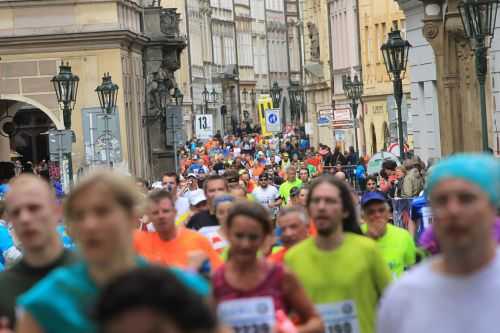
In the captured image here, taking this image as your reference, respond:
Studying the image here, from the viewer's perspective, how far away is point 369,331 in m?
10.4

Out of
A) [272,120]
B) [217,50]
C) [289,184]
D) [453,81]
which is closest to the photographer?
[289,184]

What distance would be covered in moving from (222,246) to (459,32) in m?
18.8

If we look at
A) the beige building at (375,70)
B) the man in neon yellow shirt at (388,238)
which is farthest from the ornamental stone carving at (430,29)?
the beige building at (375,70)

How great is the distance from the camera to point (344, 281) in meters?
10.2

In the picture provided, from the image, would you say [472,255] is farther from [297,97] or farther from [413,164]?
[297,97]

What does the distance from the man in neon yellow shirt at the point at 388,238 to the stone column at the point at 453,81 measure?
18.7 meters

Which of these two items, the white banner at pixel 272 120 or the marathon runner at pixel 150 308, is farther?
the white banner at pixel 272 120

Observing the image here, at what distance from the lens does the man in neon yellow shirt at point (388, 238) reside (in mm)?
13625

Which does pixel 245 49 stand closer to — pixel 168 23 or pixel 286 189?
pixel 168 23

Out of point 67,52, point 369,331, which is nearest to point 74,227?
point 369,331

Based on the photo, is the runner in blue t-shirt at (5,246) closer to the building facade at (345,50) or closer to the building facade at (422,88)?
the building facade at (422,88)

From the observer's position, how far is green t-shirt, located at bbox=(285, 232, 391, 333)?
1023 cm

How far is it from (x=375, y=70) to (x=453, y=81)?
37.9 metres

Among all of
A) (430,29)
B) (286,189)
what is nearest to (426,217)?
(286,189)
